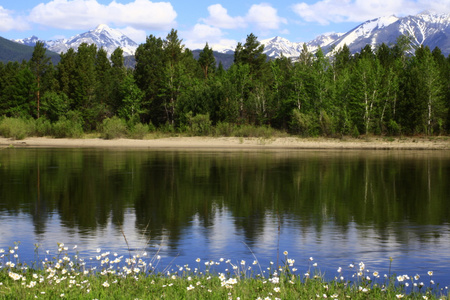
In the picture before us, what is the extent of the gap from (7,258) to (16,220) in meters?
4.96

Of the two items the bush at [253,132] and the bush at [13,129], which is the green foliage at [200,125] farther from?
the bush at [13,129]

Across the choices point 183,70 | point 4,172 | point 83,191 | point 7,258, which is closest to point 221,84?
point 183,70

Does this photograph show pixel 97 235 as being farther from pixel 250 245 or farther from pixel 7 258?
pixel 250 245

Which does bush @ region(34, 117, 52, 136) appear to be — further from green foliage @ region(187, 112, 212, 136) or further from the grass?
Answer: the grass

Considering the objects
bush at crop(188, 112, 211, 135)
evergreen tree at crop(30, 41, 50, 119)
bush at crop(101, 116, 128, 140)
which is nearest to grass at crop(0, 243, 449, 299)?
bush at crop(188, 112, 211, 135)

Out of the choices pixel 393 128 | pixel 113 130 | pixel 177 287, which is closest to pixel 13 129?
pixel 113 130

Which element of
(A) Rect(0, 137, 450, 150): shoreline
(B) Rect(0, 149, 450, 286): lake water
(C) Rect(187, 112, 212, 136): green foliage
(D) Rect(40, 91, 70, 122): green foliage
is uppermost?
(D) Rect(40, 91, 70, 122): green foliage

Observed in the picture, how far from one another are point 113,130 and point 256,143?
18.7 meters

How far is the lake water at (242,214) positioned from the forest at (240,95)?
3443 cm

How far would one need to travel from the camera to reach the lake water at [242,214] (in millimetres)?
12336

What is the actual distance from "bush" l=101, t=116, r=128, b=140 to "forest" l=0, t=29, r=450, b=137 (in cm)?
31

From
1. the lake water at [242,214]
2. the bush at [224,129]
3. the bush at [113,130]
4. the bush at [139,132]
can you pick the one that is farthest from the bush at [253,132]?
the lake water at [242,214]

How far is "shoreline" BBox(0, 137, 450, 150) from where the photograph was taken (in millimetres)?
57719

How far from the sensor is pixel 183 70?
3095 inches
